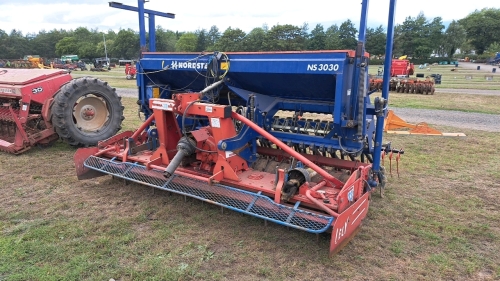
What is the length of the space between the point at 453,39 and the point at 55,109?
316 feet

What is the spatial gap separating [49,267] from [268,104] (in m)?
3.09

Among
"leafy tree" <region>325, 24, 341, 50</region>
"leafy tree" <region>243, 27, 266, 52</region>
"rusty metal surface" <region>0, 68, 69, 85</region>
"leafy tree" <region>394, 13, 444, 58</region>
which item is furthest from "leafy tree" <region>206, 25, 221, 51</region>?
"rusty metal surface" <region>0, 68, 69, 85</region>

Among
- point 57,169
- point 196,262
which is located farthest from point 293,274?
point 57,169

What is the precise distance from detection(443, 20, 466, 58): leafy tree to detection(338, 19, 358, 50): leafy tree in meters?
34.7

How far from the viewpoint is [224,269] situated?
10.7ft

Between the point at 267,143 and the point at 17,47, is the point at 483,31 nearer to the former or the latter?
the point at 267,143

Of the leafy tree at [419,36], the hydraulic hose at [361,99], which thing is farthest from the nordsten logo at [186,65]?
the leafy tree at [419,36]

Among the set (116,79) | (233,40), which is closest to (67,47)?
(233,40)

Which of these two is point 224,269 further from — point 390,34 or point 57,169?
point 57,169

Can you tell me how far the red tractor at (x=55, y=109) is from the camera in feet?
21.9

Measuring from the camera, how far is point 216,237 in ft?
12.4

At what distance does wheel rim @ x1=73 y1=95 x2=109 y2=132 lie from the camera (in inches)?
281

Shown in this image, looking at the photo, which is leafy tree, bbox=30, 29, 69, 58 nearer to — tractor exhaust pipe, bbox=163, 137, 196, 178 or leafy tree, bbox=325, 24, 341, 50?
leafy tree, bbox=325, 24, 341, 50

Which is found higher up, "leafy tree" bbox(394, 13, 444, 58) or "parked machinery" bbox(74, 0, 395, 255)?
"leafy tree" bbox(394, 13, 444, 58)
